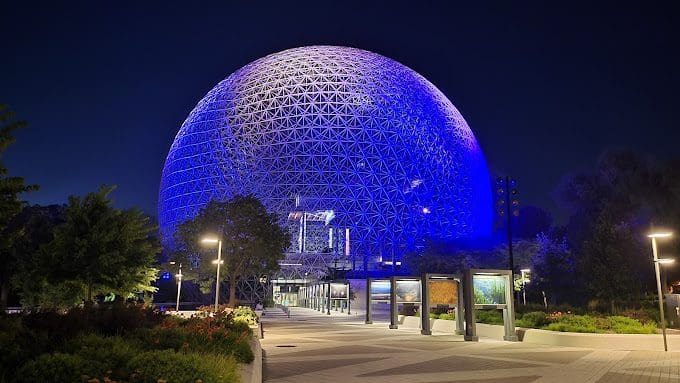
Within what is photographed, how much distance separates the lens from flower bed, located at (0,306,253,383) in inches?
273

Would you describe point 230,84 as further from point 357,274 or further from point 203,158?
point 357,274

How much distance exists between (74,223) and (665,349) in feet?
69.7

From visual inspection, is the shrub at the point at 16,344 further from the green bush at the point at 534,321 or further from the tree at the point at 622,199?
the tree at the point at 622,199

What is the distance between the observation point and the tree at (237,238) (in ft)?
134


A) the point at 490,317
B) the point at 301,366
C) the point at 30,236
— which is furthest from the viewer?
the point at 30,236

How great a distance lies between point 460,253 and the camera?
182 ft

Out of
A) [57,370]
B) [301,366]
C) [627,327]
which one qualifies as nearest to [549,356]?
[627,327]

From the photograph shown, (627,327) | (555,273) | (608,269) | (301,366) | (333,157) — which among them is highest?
(333,157)

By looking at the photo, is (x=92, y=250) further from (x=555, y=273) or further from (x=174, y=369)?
(x=555, y=273)

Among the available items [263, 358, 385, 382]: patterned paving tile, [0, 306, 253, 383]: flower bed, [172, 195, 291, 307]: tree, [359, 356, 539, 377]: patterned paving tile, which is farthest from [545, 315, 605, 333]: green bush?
[172, 195, 291, 307]: tree

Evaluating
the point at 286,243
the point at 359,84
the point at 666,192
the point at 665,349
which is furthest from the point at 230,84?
the point at 665,349

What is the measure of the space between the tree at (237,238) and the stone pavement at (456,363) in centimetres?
1987

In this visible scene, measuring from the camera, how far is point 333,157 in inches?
2297

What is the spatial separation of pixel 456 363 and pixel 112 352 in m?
9.84
